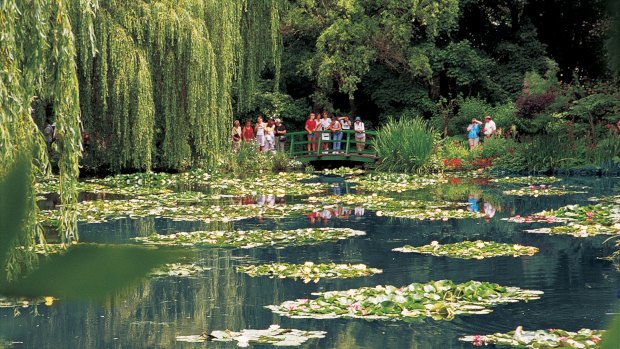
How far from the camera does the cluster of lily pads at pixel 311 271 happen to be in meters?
10.7

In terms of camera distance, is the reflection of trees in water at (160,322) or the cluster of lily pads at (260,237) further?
the cluster of lily pads at (260,237)

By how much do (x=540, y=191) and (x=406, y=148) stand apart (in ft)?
22.8

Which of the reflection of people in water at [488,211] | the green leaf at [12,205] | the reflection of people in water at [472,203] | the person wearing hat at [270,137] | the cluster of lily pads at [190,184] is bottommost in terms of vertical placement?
the reflection of people in water at [488,211]

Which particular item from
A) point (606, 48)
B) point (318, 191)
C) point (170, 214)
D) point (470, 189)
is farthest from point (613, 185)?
point (606, 48)

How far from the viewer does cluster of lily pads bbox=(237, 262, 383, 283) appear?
35.2 ft

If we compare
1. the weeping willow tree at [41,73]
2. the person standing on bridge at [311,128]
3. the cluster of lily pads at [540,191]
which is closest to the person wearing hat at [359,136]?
the person standing on bridge at [311,128]

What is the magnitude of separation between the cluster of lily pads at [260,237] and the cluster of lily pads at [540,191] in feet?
21.7

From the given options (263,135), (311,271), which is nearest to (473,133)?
(263,135)

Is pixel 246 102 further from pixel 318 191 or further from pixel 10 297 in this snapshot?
pixel 10 297

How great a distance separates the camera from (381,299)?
28.7 ft

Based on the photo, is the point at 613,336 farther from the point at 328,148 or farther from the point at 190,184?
the point at 328,148

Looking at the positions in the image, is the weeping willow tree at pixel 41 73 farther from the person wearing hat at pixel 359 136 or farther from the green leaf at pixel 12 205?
the person wearing hat at pixel 359 136

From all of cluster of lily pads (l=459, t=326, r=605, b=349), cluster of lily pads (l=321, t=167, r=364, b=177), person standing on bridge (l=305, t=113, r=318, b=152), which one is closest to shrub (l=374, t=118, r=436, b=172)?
cluster of lily pads (l=321, t=167, r=364, b=177)

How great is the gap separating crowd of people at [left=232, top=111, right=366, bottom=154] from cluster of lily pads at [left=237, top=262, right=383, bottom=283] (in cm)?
1774
